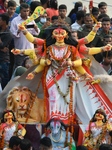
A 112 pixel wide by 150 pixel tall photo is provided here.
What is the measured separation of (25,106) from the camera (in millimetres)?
11750

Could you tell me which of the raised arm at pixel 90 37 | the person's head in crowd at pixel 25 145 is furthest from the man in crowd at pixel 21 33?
the person's head in crowd at pixel 25 145

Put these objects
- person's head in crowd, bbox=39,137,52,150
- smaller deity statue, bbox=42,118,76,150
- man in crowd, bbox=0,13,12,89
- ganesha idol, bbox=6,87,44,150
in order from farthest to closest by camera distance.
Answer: man in crowd, bbox=0,13,12,89, ganesha idol, bbox=6,87,44,150, smaller deity statue, bbox=42,118,76,150, person's head in crowd, bbox=39,137,52,150

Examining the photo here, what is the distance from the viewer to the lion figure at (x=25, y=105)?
1176 centimetres

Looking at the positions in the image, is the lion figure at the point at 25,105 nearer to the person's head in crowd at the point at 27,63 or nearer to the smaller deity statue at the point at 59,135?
the smaller deity statue at the point at 59,135

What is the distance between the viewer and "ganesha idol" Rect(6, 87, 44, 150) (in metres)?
11.7

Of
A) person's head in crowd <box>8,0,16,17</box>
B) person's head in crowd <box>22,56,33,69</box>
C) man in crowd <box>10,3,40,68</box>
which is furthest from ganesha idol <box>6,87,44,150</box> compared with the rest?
person's head in crowd <box>8,0,16,17</box>

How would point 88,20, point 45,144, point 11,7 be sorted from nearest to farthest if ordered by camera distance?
point 45,144 < point 88,20 < point 11,7

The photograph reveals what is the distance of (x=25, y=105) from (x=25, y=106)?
1cm

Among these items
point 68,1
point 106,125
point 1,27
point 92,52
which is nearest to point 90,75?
point 92,52

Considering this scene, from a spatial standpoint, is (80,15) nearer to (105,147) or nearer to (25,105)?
(25,105)

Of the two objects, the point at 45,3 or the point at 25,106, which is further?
the point at 45,3

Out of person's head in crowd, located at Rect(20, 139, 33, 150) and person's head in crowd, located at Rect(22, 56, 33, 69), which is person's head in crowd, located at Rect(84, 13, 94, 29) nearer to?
person's head in crowd, located at Rect(22, 56, 33, 69)

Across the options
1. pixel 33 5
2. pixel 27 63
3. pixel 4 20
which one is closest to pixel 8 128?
pixel 27 63

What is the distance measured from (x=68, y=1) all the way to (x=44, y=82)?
9.56 m
